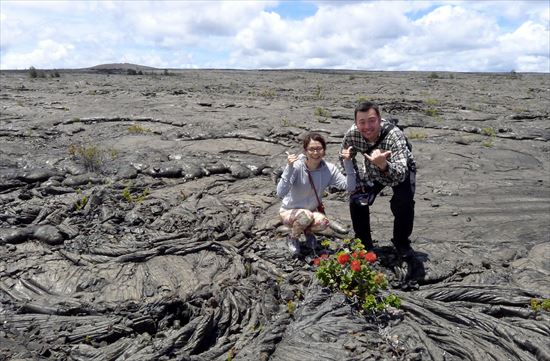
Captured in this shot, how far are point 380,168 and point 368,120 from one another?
0.55 meters

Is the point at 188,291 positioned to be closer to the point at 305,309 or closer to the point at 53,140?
the point at 305,309

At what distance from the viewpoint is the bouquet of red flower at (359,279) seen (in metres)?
4.26

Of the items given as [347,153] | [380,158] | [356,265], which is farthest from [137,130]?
[356,265]

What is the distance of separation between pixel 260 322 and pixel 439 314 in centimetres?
183

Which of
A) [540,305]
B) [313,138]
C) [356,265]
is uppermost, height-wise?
[313,138]

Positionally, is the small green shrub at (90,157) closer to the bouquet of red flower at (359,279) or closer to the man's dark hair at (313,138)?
the man's dark hair at (313,138)

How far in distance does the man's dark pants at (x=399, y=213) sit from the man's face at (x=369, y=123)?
2.03ft

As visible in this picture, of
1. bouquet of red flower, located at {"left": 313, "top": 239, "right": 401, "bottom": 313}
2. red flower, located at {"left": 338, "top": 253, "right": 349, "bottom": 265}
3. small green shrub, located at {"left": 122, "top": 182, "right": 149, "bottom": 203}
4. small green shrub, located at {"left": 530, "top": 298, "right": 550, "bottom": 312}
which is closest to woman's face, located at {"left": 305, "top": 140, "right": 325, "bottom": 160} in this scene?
bouquet of red flower, located at {"left": 313, "top": 239, "right": 401, "bottom": 313}

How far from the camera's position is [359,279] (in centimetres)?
437

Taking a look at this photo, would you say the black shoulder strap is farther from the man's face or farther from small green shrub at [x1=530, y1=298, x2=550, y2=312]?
small green shrub at [x1=530, y1=298, x2=550, y2=312]

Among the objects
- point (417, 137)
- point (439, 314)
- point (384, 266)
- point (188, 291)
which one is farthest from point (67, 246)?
point (417, 137)

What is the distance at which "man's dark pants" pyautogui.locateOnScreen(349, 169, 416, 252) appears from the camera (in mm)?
5312

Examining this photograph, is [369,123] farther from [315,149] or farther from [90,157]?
[90,157]

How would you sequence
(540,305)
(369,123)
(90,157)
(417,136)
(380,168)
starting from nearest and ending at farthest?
1. (540,305)
2. (380,168)
3. (369,123)
4. (90,157)
5. (417,136)
